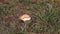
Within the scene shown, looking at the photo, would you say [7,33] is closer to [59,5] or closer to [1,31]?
[1,31]

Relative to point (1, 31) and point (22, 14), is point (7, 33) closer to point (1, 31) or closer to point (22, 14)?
point (1, 31)

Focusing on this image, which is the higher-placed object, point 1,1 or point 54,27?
point 1,1

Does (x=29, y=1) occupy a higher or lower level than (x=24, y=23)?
higher

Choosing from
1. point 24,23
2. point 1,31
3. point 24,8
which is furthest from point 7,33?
point 24,8

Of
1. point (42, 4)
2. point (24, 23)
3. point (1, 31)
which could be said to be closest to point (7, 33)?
point (1, 31)

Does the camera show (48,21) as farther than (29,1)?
No

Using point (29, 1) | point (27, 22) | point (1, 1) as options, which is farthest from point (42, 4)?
point (1, 1)

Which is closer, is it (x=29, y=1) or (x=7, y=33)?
(x=7, y=33)
